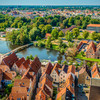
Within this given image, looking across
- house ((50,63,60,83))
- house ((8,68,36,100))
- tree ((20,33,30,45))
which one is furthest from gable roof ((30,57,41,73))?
tree ((20,33,30,45))

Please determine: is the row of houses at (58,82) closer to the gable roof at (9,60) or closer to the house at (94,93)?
the house at (94,93)

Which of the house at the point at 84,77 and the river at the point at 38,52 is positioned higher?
the house at the point at 84,77

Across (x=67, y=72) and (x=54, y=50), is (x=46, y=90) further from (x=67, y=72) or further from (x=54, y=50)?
(x=54, y=50)

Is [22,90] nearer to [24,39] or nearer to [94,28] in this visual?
[24,39]

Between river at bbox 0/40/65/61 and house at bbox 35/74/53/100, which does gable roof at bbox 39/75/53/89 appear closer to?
house at bbox 35/74/53/100

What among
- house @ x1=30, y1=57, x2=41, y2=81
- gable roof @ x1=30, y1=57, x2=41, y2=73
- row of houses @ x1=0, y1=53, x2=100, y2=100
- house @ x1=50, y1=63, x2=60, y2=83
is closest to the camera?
row of houses @ x1=0, y1=53, x2=100, y2=100

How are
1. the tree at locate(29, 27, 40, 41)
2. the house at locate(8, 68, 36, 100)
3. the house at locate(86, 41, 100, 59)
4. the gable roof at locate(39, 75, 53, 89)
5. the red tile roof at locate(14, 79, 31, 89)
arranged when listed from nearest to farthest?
the house at locate(8, 68, 36, 100), the red tile roof at locate(14, 79, 31, 89), the gable roof at locate(39, 75, 53, 89), the house at locate(86, 41, 100, 59), the tree at locate(29, 27, 40, 41)

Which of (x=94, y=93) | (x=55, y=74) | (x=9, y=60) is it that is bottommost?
(x=55, y=74)

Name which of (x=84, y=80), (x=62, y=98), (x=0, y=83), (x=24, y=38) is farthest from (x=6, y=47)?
(x=62, y=98)

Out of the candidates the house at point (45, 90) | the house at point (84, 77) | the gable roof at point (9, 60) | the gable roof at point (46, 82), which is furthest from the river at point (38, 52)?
the house at point (45, 90)

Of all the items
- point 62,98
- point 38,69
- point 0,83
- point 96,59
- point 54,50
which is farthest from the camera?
point 54,50

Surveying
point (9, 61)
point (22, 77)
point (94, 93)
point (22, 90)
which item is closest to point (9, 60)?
point (9, 61)
